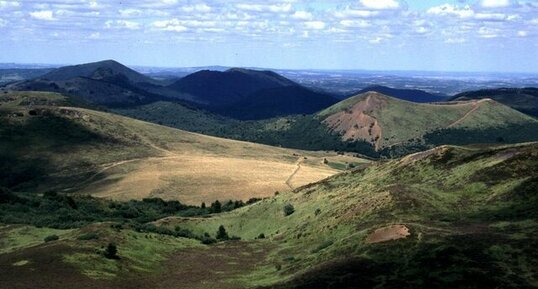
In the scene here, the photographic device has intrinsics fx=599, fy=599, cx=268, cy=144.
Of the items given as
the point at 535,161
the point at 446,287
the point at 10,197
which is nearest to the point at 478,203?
the point at 535,161

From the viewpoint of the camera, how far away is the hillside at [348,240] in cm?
6444

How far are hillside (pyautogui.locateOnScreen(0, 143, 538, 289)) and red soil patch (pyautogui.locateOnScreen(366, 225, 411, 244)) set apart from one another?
21cm

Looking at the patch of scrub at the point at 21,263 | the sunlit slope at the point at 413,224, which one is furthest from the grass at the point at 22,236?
the sunlit slope at the point at 413,224

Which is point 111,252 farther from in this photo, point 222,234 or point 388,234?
point 388,234

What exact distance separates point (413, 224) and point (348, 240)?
8.67 m

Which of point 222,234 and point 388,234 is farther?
point 222,234

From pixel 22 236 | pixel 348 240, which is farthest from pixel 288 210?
pixel 22 236

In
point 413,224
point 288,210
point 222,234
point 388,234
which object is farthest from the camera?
point 288,210

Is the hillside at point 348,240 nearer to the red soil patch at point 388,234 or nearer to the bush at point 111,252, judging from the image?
the red soil patch at point 388,234

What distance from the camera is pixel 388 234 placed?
75.4 meters

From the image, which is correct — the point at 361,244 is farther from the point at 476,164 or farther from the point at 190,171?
the point at 190,171

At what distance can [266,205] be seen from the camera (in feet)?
409

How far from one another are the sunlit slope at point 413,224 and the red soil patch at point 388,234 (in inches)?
6.2

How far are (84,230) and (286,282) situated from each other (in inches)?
1417
